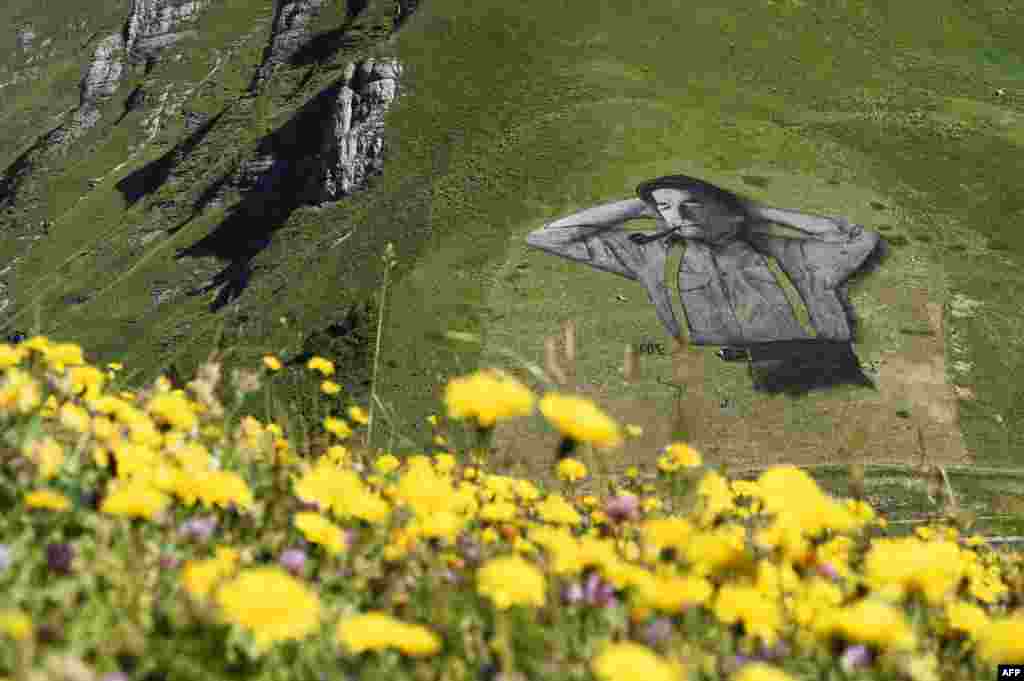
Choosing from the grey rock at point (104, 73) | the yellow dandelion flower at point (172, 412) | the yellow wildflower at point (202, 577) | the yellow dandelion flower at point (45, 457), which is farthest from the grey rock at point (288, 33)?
the yellow wildflower at point (202, 577)

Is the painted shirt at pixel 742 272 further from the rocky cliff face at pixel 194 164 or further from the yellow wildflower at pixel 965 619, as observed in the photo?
the yellow wildflower at pixel 965 619

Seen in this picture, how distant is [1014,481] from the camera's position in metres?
31.0

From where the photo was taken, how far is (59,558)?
2.63 m

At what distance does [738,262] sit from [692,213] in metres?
3.83

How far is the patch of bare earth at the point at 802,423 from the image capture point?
31562mm

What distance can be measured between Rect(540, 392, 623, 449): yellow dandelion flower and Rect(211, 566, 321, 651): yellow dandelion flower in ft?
2.83

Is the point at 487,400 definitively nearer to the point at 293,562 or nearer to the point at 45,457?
the point at 293,562

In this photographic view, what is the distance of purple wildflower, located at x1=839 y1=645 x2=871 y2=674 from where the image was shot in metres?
2.79

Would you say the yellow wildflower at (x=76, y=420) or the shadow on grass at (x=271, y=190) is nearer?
the yellow wildflower at (x=76, y=420)

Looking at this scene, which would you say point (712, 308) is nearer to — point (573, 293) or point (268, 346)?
point (573, 293)

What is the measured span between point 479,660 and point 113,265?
9303 centimetres

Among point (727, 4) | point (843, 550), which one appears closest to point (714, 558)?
point (843, 550)

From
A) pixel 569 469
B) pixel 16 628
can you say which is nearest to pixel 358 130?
pixel 569 469

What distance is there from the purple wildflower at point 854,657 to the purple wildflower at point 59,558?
7.50 feet
